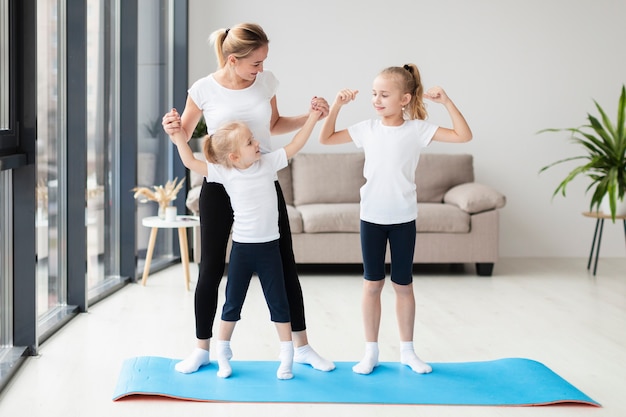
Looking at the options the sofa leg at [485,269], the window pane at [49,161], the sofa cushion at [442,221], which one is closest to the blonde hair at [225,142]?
the window pane at [49,161]

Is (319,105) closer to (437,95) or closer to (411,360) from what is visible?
(437,95)

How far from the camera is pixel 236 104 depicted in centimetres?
286

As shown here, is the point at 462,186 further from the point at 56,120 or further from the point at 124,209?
the point at 56,120

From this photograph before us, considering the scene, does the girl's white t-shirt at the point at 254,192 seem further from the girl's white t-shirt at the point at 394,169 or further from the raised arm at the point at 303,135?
the girl's white t-shirt at the point at 394,169

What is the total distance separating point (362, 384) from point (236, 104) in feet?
3.69

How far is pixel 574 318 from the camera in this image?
13.6 feet

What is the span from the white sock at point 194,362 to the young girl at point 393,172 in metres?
0.58

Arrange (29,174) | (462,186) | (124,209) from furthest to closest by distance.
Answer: (462,186) → (124,209) → (29,174)

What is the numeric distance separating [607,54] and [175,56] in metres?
3.46

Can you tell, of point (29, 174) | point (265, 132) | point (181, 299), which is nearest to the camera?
point (265, 132)

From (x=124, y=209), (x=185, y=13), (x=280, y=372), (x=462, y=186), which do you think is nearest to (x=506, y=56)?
(x=462, y=186)

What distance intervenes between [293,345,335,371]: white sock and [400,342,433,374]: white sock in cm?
29

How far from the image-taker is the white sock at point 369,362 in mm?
3030

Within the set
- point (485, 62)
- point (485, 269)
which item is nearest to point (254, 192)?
point (485, 269)
